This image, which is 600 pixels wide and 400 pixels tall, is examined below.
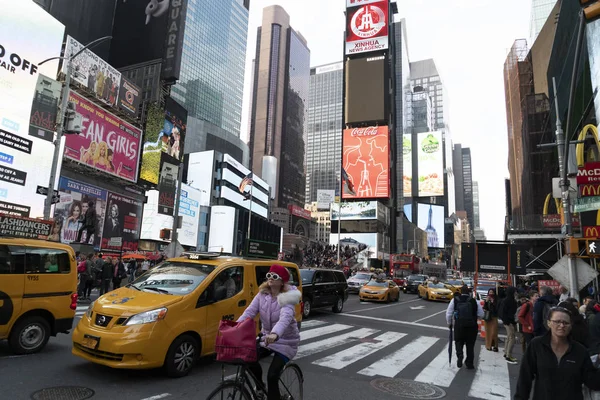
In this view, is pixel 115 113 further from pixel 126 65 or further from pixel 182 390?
pixel 182 390

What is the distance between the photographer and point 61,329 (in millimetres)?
7535

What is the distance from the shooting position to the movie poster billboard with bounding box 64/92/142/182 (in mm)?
39000

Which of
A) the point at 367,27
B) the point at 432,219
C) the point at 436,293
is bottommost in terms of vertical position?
the point at 436,293

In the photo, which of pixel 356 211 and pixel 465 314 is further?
pixel 356 211

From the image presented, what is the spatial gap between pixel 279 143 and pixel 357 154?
102739mm

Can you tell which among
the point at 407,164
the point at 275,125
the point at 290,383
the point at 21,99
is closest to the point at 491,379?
the point at 290,383

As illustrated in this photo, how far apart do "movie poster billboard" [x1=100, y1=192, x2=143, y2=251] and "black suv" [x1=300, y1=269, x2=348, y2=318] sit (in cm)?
3212

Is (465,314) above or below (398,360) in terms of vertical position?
above

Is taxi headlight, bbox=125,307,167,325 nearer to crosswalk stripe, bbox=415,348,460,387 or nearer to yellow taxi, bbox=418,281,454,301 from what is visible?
crosswalk stripe, bbox=415,348,460,387

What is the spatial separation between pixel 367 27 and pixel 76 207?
80759 mm

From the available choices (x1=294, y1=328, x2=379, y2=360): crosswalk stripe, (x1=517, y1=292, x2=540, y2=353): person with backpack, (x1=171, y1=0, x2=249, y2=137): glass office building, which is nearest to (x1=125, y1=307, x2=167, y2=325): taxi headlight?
(x1=294, y1=328, x2=379, y2=360): crosswalk stripe

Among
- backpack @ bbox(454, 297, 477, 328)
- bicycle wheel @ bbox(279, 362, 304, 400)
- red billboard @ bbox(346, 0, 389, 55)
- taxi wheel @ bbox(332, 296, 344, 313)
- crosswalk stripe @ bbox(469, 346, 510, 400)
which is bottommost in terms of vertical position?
crosswalk stripe @ bbox(469, 346, 510, 400)

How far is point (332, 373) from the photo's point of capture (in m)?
7.11

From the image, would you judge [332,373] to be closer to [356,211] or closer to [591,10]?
[591,10]
